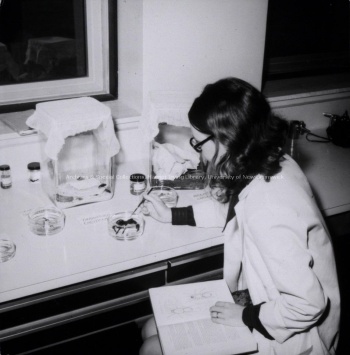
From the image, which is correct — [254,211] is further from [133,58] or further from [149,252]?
[133,58]

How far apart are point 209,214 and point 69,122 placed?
0.54 metres

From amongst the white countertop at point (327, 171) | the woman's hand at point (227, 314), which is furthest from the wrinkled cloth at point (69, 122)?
the white countertop at point (327, 171)

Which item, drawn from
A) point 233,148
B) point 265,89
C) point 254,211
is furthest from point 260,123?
point 265,89

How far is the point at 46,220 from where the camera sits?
1.38 m

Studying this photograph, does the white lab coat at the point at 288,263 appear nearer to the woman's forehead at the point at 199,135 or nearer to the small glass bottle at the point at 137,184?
the woman's forehead at the point at 199,135

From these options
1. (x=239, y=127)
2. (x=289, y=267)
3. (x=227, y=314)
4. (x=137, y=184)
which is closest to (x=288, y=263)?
(x=289, y=267)

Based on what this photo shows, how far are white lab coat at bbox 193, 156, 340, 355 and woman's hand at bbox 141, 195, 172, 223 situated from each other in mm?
233

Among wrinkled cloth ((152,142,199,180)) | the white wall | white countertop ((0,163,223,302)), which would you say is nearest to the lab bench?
white countertop ((0,163,223,302))

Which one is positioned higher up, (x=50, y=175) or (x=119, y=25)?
(x=119, y=25)

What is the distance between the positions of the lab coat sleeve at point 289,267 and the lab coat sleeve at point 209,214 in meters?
0.32

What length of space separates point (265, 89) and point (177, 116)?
0.81 m

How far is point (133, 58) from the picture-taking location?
1.75 m

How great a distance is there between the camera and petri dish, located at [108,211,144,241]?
132cm

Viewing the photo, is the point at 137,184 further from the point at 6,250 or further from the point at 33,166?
the point at 6,250
